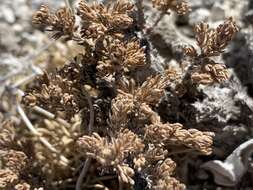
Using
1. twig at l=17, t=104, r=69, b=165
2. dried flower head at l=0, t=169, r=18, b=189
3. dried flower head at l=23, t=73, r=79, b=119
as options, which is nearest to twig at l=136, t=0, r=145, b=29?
dried flower head at l=23, t=73, r=79, b=119

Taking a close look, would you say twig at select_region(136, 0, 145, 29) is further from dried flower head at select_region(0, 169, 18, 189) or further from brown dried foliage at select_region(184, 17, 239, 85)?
dried flower head at select_region(0, 169, 18, 189)

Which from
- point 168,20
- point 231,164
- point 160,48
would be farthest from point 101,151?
point 168,20

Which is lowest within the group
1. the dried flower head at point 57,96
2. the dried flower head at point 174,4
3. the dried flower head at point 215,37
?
the dried flower head at point 57,96

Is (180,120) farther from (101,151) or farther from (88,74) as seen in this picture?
(101,151)

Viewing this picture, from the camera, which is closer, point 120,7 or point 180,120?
point 120,7

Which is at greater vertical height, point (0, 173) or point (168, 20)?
point (168, 20)

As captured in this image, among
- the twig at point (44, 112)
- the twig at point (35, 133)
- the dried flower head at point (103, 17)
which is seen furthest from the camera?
the twig at point (44, 112)

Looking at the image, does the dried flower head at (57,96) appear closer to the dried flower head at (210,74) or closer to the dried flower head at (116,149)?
the dried flower head at (116,149)

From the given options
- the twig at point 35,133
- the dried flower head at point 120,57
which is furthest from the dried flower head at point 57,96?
the twig at point 35,133

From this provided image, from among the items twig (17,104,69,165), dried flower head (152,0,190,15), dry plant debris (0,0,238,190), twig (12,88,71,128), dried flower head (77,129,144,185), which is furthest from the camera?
twig (12,88,71,128)
